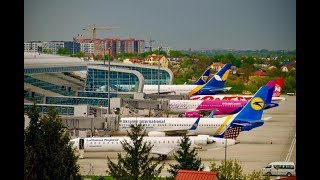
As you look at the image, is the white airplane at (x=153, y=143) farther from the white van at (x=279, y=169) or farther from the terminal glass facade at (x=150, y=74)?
the terminal glass facade at (x=150, y=74)

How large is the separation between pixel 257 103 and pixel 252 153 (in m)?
2.92

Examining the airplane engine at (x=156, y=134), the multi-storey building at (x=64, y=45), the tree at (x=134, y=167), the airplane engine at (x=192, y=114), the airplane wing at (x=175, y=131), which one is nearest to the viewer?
the tree at (x=134, y=167)

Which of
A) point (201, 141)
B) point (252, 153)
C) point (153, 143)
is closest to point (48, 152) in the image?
point (153, 143)

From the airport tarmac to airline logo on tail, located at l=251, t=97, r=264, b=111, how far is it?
1.07 metres

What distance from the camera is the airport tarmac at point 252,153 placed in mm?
14772

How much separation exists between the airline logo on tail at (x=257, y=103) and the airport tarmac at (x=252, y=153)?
1.07 meters

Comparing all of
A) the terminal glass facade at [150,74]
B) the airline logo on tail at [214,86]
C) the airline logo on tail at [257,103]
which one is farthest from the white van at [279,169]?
the terminal glass facade at [150,74]

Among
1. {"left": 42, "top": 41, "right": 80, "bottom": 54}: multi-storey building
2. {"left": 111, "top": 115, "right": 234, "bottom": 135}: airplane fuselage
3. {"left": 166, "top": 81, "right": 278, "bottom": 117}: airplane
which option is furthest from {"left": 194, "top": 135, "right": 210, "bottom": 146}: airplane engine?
{"left": 42, "top": 41, "right": 80, "bottom": 54}: multi-storey building

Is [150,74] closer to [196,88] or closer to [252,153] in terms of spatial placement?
[196,88]
